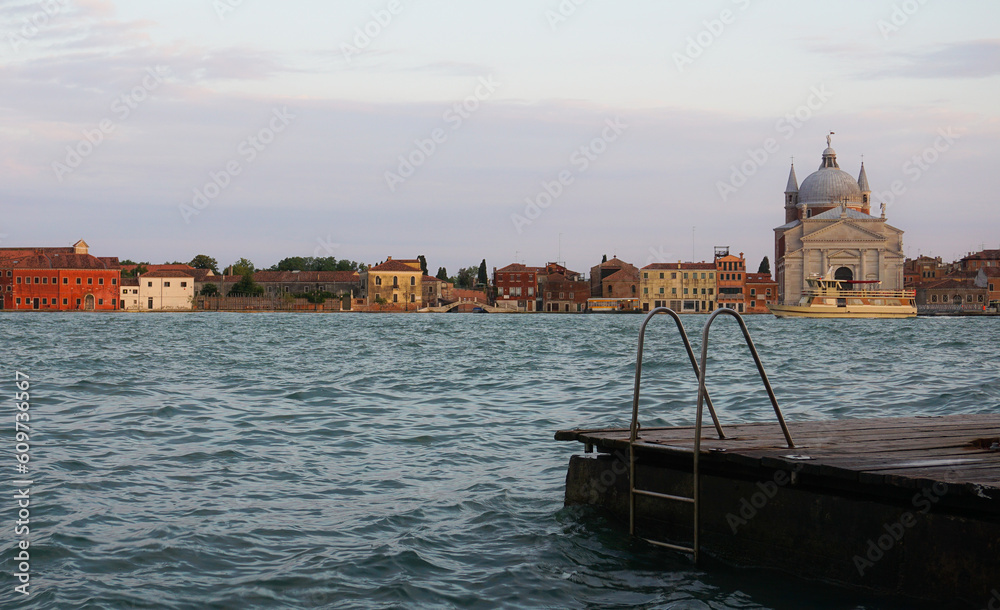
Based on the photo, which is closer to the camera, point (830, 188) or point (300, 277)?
point (830, 188)

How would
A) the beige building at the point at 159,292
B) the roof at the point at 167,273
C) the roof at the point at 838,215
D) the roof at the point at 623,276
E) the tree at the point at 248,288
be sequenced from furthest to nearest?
the tree at the point at 248,288
the roof at the point at 623,276
the roof at the point at 167,273
the beige building at the point at 159,292
the roof at the point at 838,215

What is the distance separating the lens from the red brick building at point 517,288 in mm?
94812

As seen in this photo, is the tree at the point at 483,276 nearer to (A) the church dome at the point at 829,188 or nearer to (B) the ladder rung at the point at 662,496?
(A) the church dome at the point at 829,188

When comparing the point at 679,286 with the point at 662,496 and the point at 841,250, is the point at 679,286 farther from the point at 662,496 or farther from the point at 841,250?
the point at 662,496

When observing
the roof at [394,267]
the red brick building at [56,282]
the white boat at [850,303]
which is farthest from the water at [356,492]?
the roof at [394,267]

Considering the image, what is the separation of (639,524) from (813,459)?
1274mm

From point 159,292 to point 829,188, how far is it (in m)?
69.7

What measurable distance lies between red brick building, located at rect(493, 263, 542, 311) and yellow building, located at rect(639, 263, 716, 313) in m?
11.4

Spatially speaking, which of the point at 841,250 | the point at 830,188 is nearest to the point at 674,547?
the point at 841,250

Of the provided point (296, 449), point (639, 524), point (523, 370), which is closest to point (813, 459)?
point (639, 524)

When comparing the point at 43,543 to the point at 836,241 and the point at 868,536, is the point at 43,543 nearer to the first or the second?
the point at 868,536

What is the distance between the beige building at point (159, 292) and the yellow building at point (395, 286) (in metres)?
18.4

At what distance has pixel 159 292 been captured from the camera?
90312mm

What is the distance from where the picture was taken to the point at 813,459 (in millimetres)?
4578
